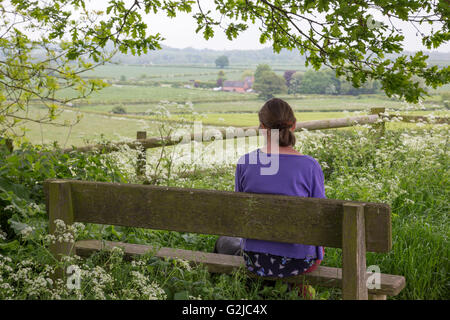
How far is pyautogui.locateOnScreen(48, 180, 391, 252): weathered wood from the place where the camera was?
2.22 meters

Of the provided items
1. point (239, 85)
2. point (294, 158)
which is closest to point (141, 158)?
point (294, 158)

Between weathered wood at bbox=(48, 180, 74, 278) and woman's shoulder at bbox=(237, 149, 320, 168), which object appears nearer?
weathered wood at bbox=(48, 180, 74, 278)

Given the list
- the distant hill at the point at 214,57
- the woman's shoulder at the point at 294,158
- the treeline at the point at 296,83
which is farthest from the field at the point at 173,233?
the distant hill at the point at 214,57

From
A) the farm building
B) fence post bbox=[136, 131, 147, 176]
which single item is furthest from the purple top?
the farm building

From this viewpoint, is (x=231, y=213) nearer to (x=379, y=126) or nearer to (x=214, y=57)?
(x=379, y=126)

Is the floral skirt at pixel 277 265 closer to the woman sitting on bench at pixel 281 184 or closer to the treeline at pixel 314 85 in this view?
the woman sitting on bench at pixel 281 184

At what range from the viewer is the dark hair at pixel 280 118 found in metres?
2.84

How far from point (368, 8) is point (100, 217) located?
196cm

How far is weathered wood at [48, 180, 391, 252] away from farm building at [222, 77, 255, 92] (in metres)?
40.5

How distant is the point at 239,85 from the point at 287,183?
42256 mm

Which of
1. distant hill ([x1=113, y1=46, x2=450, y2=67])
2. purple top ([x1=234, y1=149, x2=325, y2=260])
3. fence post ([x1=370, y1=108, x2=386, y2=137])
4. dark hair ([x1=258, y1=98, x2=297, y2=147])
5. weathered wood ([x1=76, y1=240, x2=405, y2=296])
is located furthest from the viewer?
distant hill ([x1=113, y1=46, x2=450, y2=67])

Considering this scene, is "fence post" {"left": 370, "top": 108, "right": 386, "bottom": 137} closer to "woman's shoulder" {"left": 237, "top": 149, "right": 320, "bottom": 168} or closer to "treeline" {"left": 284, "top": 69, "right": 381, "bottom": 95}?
"woman's shoulder" {"left": 237, "top": 149, "right": 320, "bottom": 168}

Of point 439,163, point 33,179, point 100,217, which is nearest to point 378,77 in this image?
point 100,217
